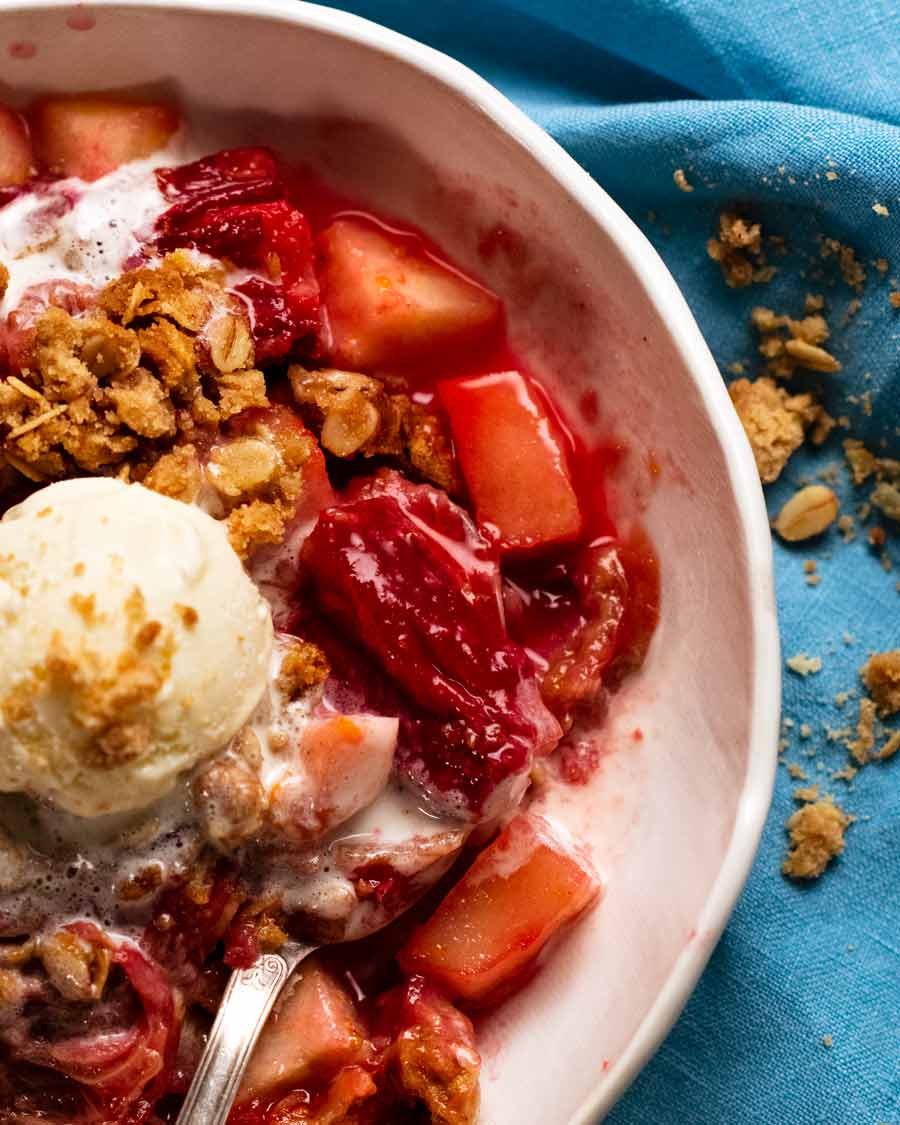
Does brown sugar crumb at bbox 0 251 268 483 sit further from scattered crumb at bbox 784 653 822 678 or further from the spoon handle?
scattered crumb at bbox 784 653 822 678

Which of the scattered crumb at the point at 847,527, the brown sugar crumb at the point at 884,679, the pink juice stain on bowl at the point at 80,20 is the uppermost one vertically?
the pink juice stain on bowl at the point at 80,20

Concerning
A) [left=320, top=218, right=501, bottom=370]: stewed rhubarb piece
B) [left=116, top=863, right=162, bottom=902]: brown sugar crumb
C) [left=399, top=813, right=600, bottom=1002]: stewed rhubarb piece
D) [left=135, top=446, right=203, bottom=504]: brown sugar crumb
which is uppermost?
[left=320, top=218, right=501, bottom=370]: stewed rhubarb piece

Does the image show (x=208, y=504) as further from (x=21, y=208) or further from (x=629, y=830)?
(x=629, y=830)

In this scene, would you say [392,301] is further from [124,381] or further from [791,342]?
[791,342]

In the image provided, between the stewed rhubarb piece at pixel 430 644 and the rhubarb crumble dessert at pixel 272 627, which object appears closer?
the rhubarb crumble dessert at pixel 272 627

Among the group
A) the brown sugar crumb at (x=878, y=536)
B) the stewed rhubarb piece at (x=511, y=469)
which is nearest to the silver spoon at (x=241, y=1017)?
the stewed rhubarb piece at (x=511, y=469)

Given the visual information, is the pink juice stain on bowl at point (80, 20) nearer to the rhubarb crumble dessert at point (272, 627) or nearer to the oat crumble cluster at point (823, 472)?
the rhubarb crumble dessert at point (272, 627)

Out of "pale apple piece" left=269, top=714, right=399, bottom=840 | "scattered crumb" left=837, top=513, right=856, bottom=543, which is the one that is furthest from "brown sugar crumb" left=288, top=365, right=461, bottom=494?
"scattered crumb" left=837, top=513, right=856, bottom=543

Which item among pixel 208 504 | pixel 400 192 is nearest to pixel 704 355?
pixel 400 192
